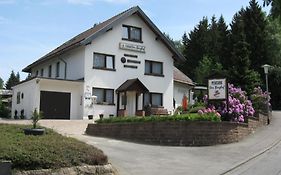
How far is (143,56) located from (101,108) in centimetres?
593

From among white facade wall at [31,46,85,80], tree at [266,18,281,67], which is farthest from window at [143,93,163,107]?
tree at [266,18,281,67]

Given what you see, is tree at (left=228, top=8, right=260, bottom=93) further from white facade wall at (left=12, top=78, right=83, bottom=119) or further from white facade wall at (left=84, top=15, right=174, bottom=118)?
white facade wall at (left=12, top=78, right=83, bottom=119)

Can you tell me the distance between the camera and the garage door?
115ft

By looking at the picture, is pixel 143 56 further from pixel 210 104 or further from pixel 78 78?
pixel 210 104

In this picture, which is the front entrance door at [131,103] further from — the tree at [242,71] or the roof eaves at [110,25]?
the tree at [242,71]

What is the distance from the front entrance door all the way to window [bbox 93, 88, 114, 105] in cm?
133

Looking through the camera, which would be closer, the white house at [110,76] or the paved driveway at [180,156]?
the paved driveway at [180,156]

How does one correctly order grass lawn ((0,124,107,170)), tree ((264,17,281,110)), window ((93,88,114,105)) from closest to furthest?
grass lawn ((0,124,107,170))
window ((93,88,114,105))
tree ((264,17,281,110))

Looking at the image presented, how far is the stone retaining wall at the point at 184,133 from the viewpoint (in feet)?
68.5

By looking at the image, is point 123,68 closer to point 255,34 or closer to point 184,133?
point 184,133

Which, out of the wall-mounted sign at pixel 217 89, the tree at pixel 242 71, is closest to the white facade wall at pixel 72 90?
the wall-mounted sign at pixel 217 89

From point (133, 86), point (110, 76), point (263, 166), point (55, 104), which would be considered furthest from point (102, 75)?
point (263, 166)

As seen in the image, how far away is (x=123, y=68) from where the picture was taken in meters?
37.6

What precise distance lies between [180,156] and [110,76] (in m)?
19.9
